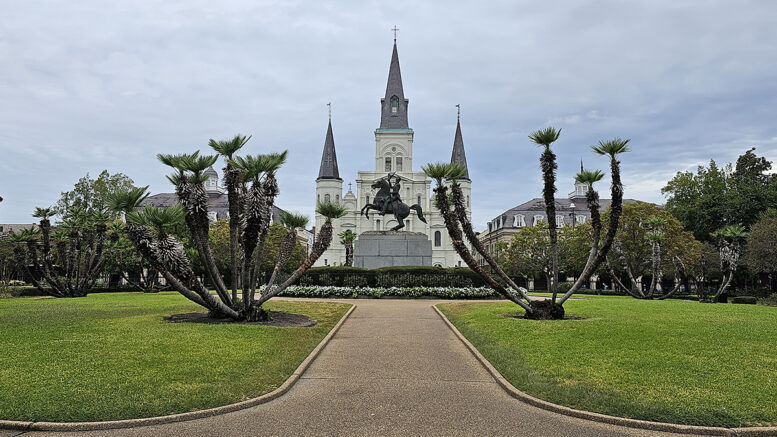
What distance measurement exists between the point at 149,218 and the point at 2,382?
6225mm

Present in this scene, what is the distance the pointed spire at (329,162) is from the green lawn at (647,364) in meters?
88.0

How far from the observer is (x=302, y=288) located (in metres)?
29.5

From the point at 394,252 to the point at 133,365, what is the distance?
24962 millimetres

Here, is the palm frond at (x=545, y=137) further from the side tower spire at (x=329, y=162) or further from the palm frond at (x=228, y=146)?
the side tower spire at (x=329, y=162)

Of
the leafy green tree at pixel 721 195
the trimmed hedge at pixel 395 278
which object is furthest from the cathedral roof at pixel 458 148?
the trimmed hedge at pixel 395 278

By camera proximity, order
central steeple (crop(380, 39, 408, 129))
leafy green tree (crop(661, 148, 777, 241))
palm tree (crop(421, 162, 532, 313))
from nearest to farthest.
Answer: palm tree (crop(421, 162, 532, 313))
leafy green tree (crop(661, 148, 777, 241))
central steeple (crop(380, 39, 408, 129))

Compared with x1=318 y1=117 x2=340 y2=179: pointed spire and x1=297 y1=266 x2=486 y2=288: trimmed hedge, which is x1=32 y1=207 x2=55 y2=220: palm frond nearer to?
x1=297 y1=266 x2=486 y2=288: trimmed hedge

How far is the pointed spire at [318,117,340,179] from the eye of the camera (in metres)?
103

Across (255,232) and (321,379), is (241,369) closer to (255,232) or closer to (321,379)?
(321,379)

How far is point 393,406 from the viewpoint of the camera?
26.8 ft

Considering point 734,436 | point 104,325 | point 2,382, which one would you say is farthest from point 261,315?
point 734,436

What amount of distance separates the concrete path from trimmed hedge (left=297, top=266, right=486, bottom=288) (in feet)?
56.4

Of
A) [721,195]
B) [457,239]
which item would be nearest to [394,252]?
[457,239]

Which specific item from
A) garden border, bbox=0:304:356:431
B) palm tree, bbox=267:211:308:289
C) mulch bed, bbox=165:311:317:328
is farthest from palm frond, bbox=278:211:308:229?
garden border, bbox=0:304:356:431
